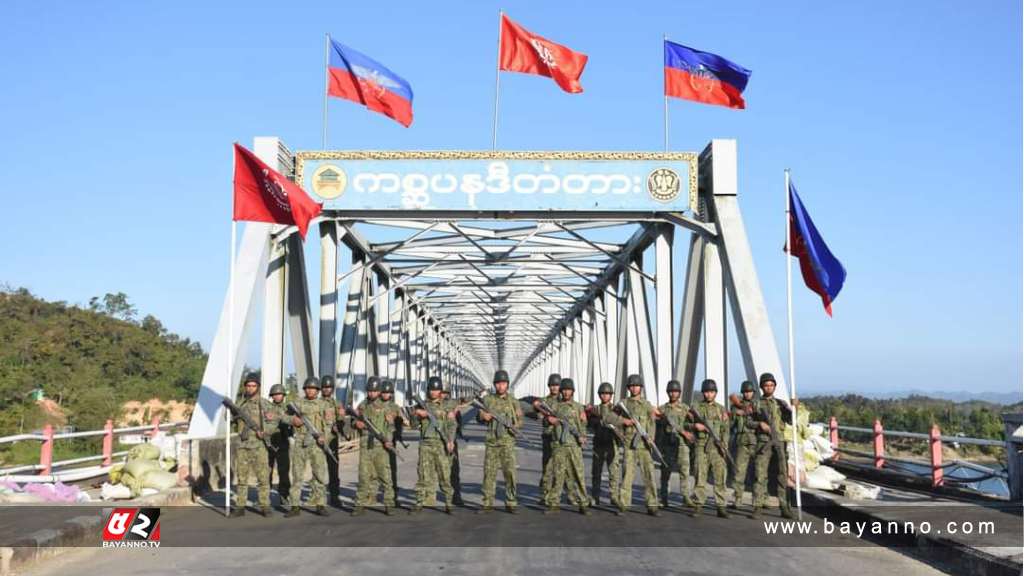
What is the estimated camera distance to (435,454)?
35.5ft

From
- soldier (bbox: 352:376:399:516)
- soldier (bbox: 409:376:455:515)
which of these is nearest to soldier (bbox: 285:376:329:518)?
soldier (bbox: 352:376:399:516)

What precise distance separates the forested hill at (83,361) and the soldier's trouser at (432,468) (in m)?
29.8

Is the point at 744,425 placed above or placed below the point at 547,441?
above

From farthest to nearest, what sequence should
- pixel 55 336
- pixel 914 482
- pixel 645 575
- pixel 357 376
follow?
pixel 55 336
pixel 357 376
pixel 914 482
pixel 645 575

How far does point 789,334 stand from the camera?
409 inches

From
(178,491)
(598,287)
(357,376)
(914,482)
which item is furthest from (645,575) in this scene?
(598,287)

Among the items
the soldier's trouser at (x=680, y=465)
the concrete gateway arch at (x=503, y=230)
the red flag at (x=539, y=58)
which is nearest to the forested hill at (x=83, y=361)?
the concrete gateway arch at (x=503, y=230)

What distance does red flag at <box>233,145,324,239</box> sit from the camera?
11625 mm

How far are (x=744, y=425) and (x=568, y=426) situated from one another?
1.93 metres

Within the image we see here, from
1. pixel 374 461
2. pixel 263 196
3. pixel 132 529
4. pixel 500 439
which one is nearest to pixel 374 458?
pixel 374 461

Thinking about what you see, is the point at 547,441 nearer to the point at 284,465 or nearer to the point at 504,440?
the point at 504,440

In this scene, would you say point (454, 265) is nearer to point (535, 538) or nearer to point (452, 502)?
point (452, 502)

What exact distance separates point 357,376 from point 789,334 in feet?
44.4

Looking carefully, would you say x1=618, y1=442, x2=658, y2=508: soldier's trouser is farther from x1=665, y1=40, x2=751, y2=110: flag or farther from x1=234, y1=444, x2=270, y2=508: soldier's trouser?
x1=665, y1=40, x2=751, y2=110: flag
